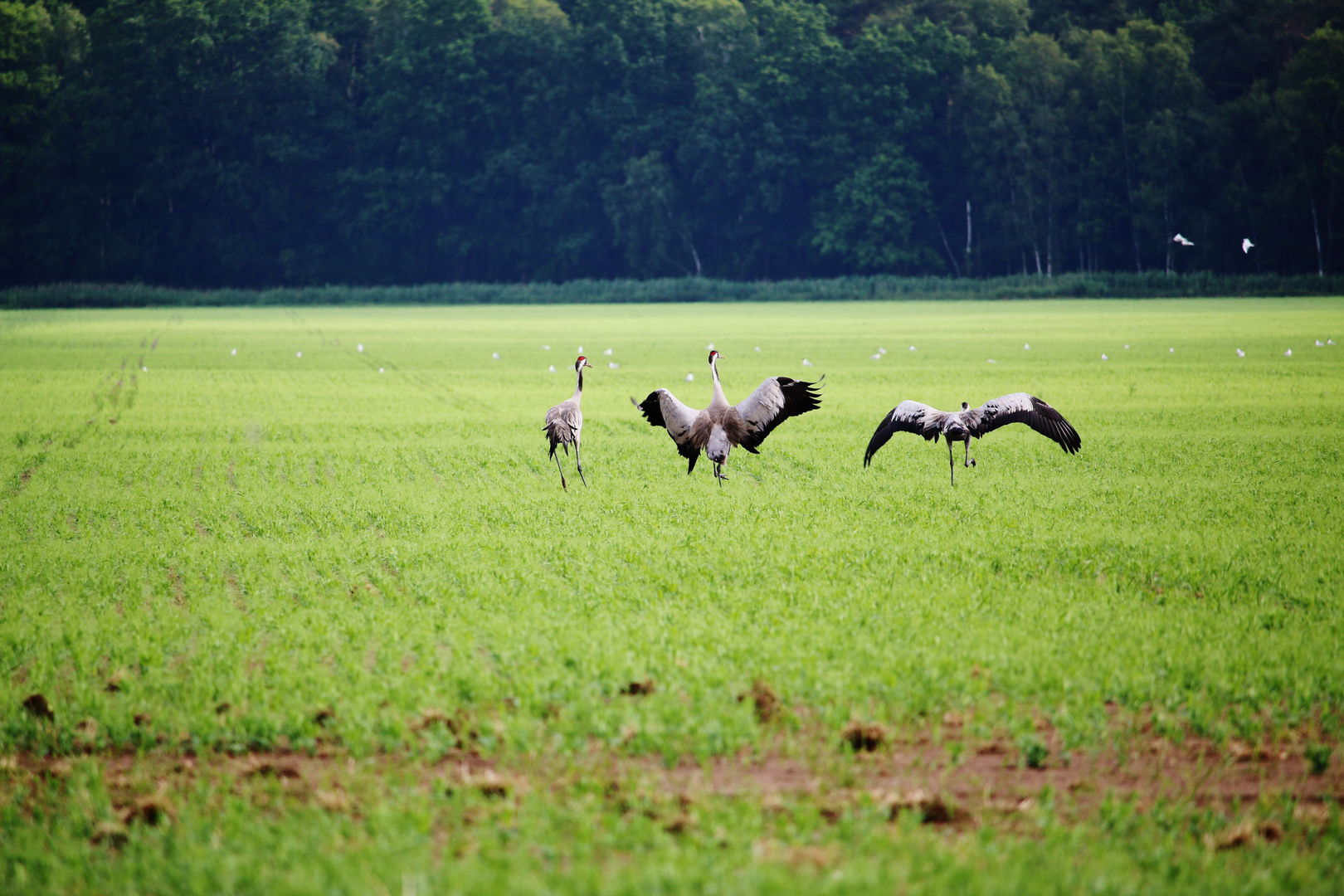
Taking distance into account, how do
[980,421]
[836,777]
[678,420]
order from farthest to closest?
1. [678,420]
2. [980,421]
3. [836,777]

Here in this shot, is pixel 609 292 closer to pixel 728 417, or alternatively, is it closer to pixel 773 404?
pixel 728 417

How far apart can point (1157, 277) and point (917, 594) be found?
64609 mm

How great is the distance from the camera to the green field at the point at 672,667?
4.34 m

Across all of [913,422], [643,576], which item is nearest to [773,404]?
[913,422]

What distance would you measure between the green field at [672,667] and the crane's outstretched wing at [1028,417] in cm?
50

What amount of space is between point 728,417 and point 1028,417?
266cm

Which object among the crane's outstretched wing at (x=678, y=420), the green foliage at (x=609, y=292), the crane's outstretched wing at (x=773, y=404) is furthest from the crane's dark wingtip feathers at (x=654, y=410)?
the green foliage at (x=609, y=292)

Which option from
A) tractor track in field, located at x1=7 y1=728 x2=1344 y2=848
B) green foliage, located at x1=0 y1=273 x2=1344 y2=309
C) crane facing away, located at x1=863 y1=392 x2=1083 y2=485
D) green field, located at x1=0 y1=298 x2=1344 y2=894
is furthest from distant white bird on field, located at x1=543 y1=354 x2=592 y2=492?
green foliage, located at x1=0 y1=273 x2=1344 y2=309

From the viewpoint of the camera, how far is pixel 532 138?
298ft

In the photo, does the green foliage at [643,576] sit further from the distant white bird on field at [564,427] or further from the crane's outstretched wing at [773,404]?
the crane's outstretched wing at [773,404]

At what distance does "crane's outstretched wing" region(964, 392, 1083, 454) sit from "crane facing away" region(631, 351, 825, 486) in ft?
5.06

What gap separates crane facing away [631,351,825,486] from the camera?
11328 millimetres

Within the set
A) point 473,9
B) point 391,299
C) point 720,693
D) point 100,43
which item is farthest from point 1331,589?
point 100,43

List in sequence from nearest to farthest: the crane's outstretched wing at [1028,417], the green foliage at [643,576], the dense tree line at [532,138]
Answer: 1. the green foliage at [643,576]
2. the crane's outstretched wing at [1028,417]
3. the dense tree line at [532,138]
